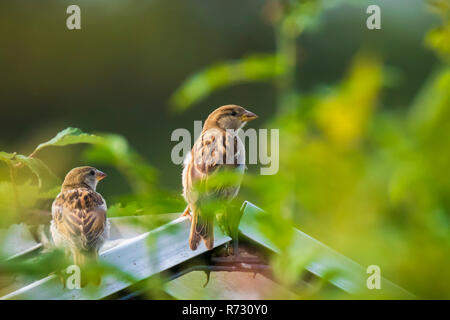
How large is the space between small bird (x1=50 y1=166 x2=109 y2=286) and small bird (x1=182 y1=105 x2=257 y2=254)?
0.18m

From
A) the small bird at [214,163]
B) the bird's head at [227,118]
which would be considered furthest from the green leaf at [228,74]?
the bird's head at [227,118]

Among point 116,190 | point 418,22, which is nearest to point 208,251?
point 418,22

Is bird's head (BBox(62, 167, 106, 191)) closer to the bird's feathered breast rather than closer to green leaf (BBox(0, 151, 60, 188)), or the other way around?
the bird's feathered breast

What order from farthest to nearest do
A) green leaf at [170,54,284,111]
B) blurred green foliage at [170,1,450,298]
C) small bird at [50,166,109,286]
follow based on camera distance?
1. small bird at [50,166,109,286]
2. green leaf at [170,54,284,111]
3. blurred green foliage at [170,1,450,298]

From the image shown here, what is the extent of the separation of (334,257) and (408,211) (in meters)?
0.23

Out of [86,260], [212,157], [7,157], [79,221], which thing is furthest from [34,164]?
[212,157]

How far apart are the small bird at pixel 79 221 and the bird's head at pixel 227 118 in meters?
0.39

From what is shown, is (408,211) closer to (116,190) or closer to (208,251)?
(208,251)

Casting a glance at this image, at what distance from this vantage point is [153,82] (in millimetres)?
5004

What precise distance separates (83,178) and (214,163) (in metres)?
0.34

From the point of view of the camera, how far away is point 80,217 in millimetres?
1339

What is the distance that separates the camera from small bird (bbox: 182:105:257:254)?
0.95 m

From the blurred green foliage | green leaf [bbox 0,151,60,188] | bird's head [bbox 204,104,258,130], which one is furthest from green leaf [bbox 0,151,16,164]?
bird's head [bbox 204,104,258,130]

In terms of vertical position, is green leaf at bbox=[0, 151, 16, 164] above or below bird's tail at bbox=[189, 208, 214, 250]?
above
